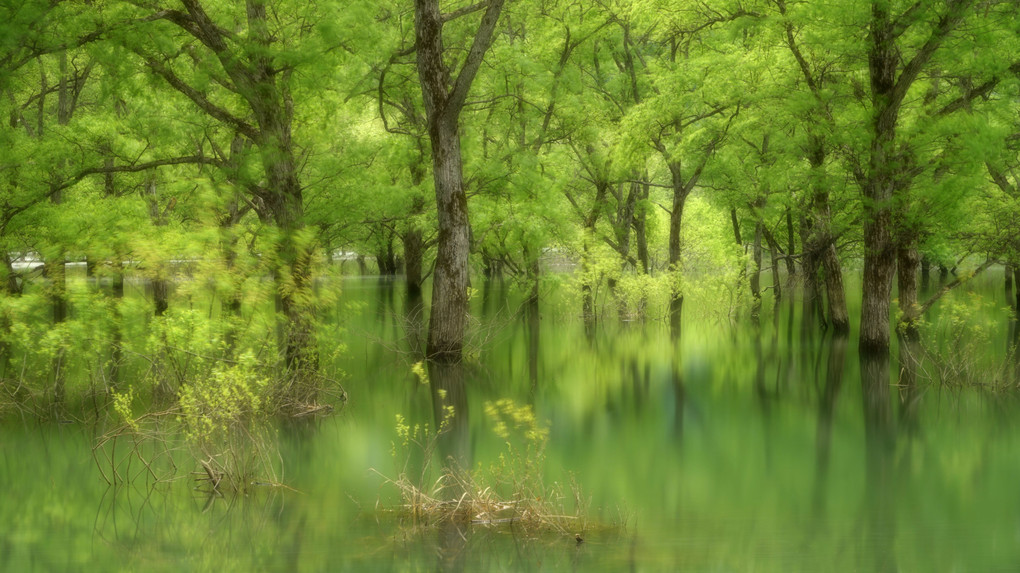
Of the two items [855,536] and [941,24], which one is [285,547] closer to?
[855,536]

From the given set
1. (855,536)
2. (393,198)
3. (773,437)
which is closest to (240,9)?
(393,198)

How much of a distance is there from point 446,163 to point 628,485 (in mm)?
9836

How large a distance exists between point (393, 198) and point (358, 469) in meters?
11.8

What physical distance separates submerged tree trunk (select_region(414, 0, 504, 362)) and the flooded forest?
0.06m

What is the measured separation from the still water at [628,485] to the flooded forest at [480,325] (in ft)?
0.18

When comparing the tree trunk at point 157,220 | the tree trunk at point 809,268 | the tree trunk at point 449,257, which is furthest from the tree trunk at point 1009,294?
→ the tree trunk at point 157,220

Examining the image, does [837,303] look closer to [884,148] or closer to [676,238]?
[676,238]

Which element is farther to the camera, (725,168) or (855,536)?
(725,168)

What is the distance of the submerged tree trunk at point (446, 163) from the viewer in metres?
17.6

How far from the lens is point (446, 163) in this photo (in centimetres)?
1861

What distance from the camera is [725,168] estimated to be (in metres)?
29.3

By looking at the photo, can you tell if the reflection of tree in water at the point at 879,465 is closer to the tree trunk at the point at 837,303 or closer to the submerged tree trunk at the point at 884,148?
the submerged tree trunk at the point at 884,148

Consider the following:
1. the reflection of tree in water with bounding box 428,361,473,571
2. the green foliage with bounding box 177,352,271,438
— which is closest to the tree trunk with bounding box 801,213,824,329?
the reflection of tree in water with bounding box 428,361,473,571

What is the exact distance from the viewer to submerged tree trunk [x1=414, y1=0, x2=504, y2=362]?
57.9 feet
